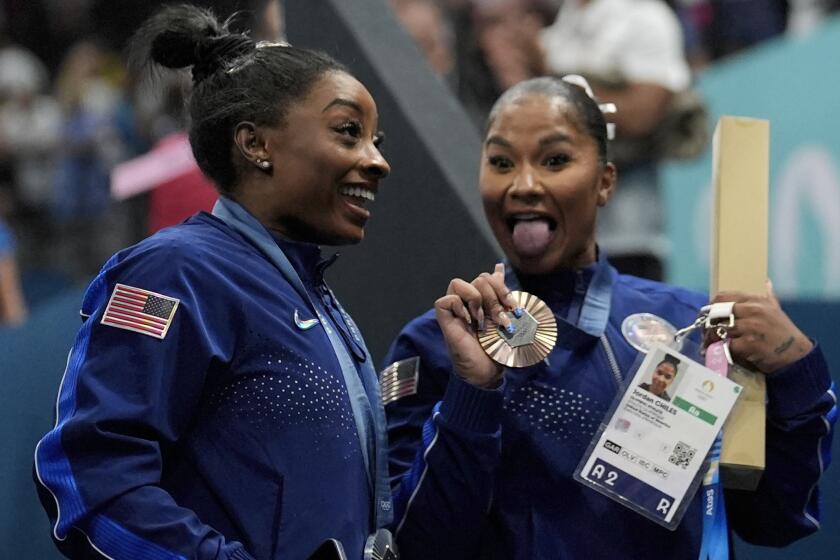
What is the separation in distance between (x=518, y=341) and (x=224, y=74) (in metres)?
0.69

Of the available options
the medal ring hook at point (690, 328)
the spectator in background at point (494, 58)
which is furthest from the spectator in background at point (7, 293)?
the medal ring hook at point (690, 328)

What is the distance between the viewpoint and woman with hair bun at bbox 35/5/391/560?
202 centimetres

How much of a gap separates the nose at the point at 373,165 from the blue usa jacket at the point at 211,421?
21cm

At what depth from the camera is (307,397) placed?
2205mm

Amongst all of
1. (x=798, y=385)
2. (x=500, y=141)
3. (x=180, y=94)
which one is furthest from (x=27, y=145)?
(x=798, y=385)

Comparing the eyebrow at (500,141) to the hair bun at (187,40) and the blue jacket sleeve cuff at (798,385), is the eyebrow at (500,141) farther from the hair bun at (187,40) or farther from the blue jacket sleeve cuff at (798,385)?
the blue jacket sleeve cuff at (798,385)

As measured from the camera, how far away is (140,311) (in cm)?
209

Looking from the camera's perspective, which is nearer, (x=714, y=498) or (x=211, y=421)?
(x=211, y=421)

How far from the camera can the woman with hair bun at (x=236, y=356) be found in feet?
6.63

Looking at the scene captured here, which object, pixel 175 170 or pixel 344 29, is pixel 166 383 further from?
pixel 175 170

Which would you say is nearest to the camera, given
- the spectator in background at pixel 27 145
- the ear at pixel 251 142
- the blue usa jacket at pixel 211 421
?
the blue usa jacket at pixel 211 421

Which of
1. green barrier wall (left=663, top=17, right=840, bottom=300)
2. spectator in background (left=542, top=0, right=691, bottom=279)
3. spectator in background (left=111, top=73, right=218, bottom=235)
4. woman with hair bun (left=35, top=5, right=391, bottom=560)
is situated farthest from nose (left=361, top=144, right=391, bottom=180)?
green barrier wall (left=663, top=17, right=840, bottom=300)

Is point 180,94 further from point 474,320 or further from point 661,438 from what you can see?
point 661,438

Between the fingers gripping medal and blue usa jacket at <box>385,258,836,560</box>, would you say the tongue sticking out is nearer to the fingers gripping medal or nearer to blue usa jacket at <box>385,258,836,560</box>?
blue usa jacket at <box>385,258,836,560</box>
